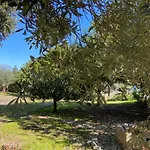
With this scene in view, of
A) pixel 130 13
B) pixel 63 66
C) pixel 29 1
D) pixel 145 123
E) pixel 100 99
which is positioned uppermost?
pixel 130 13

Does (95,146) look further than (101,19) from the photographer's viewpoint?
Yes

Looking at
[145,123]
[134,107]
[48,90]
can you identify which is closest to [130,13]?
[145,123]

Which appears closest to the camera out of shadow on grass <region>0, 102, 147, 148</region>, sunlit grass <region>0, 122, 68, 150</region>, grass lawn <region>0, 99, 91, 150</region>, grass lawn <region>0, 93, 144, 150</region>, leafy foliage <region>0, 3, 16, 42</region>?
leafy foliage <region>0, 3, 16, 42</region>

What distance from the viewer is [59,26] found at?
63.6 inches

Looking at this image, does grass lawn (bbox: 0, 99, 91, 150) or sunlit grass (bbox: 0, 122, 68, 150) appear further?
grass lawn (bbox: 0, 99, 91, 150)

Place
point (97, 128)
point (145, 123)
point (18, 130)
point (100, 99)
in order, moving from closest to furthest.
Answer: point (100, 99) → point (145, 123) → point (18, 130) → point (97, 128)

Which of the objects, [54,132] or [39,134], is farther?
[54,132]

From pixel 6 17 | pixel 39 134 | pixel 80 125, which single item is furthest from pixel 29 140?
pixel 6 17

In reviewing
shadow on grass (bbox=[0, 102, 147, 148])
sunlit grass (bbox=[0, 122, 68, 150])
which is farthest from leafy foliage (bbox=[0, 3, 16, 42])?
shadow on grass (bbox=[0, 102, 147, 148])

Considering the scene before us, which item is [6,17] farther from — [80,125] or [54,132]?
[80,125]

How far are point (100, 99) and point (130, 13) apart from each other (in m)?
0.66

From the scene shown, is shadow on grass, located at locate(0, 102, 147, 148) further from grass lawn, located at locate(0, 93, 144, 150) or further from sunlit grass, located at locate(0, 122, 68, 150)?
sunlit grass, located at locate(0, 122, 68, 150)

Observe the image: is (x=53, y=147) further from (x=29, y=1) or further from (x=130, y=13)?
(x=29, y=1)

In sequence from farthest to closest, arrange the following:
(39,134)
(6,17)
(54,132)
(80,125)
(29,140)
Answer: (80,125)
(6,17)
(54,132)
(39,134)
(29,140)
